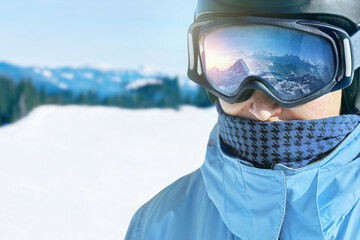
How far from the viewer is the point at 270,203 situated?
3.93ft

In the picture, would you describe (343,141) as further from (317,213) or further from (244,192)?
(244,192)

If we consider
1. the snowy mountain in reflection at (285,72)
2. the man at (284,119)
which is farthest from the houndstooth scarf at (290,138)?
the snowy mountain in reflection at (285,72)

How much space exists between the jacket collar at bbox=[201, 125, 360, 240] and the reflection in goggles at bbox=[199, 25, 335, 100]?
8.2 inches

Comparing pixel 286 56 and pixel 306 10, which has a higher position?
pixel 306 10

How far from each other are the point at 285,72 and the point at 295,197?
0.37m

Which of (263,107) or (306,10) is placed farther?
(263,107)

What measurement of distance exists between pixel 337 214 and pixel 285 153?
220 millimetres

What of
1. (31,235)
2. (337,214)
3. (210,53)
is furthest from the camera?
(31,235)

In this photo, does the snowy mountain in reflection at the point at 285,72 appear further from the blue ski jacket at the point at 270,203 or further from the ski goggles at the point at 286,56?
the blue ski jacket at the point at 270,203

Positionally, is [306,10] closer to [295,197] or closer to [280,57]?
[280,57]

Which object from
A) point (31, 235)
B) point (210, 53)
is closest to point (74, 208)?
point (31, 235)

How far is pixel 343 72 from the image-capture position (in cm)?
121

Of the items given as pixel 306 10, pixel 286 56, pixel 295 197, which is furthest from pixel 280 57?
pixel 295 197

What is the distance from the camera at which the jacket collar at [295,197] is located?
3.71ft
